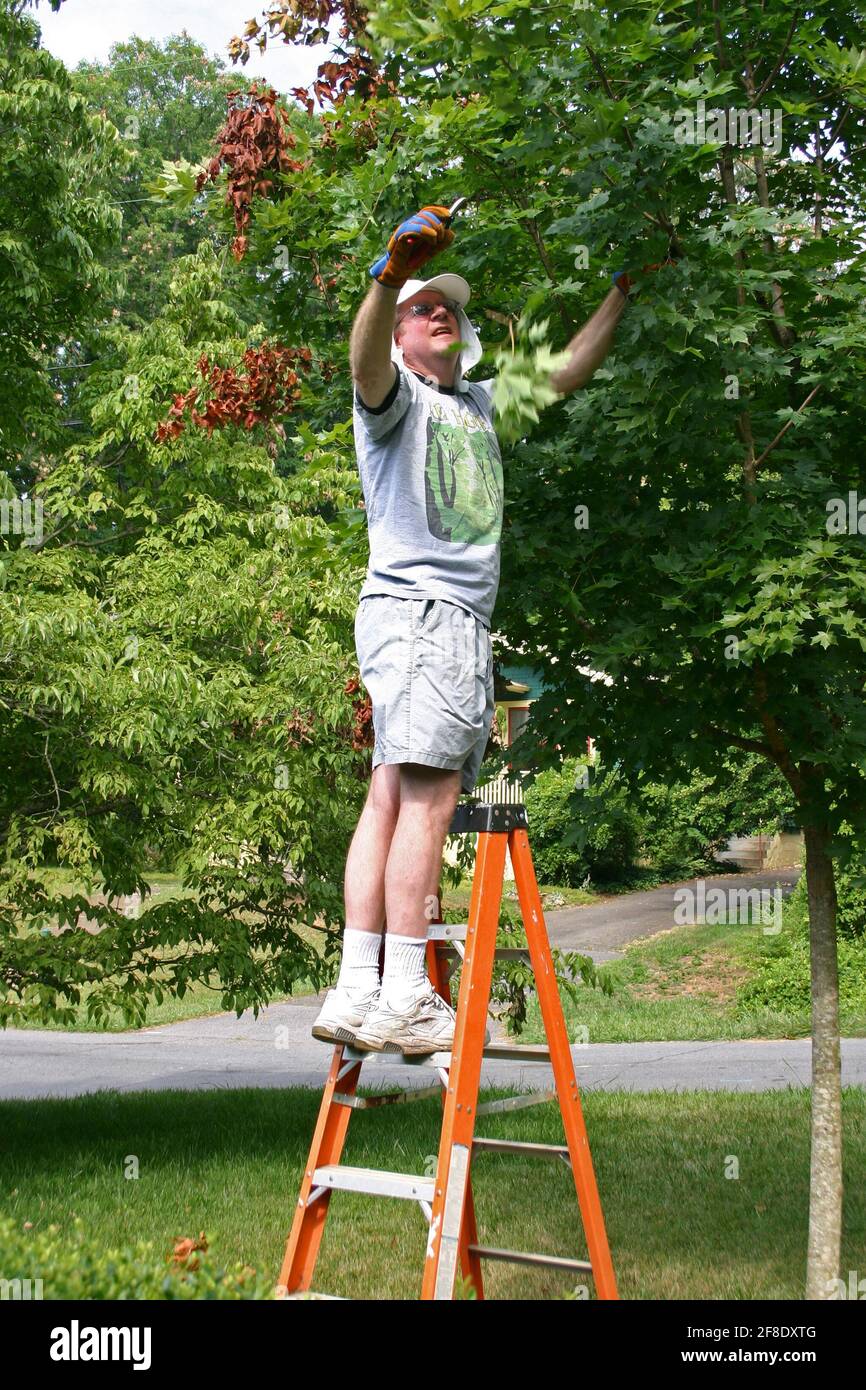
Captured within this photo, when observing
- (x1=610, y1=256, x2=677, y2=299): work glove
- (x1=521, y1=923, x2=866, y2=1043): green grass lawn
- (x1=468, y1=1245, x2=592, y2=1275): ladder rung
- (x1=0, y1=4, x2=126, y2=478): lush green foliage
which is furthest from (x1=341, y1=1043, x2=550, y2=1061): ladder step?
(x1=521, y1=923, x2=866, y2=1043): green grass lawn

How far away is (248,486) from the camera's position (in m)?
9.14

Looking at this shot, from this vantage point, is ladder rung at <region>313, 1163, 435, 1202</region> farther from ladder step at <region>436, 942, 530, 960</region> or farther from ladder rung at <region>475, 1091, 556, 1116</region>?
ladder step at <region>436, 942, 530, 960</region>

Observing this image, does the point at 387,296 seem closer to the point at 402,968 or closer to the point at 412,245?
the point at 412,245

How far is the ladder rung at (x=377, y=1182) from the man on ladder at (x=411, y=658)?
1.01 feet

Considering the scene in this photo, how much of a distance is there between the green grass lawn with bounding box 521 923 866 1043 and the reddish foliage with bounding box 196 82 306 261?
888cm

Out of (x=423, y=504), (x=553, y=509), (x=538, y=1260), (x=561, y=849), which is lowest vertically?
(x=538, y=1260)

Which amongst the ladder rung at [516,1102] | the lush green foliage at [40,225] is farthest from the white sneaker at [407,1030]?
the lush green foliage at [40,225]

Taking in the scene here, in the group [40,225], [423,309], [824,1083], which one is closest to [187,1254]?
[423,309]

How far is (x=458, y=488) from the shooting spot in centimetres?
361

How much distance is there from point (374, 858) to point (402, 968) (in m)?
0.31

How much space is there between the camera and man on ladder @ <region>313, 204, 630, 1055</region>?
134 inches

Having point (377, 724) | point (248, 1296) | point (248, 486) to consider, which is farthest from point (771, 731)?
point (248, 486)

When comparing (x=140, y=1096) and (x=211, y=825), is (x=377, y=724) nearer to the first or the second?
(x=211, y=825)

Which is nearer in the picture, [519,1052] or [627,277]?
[519,1052]
